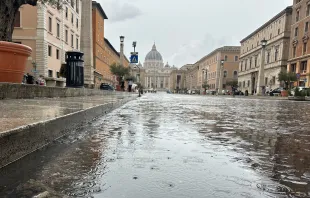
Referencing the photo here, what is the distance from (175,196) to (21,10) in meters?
28.7

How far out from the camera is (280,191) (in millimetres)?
1707

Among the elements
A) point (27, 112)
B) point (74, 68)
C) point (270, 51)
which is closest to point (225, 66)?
point (270, 51)

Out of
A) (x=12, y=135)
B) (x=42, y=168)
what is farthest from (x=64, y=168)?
(x=12, y=135)

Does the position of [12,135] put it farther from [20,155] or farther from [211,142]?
[211,142]

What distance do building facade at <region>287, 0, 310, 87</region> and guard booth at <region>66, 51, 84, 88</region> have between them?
1443 inches

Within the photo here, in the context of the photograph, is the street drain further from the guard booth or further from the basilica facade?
the basilica facade

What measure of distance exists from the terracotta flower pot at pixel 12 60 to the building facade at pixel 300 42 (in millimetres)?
Answer: 40468

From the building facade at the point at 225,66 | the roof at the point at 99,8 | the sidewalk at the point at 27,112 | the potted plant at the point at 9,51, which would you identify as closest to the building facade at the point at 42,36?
the roof at the point at 99,8

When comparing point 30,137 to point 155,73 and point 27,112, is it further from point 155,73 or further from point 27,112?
point 155,73

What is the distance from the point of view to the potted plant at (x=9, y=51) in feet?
18.2

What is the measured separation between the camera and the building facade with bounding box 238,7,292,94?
156ft

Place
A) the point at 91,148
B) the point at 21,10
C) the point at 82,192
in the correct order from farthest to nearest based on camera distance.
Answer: the point at 21,10 → the point at 91,148 → the point at 82,192

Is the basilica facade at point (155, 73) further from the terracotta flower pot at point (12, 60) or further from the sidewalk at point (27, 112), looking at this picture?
the sidewalk at point (27, 112)

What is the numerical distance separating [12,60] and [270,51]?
5650cm
